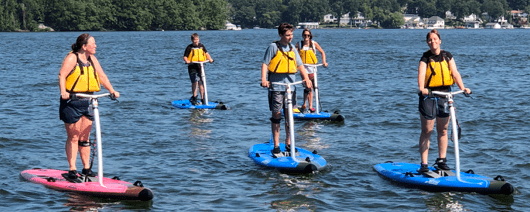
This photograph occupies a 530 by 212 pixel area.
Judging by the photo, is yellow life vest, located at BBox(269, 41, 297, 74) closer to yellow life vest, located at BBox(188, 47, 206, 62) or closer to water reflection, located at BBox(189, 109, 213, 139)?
water reflection, located at BBox(189, 109, 213, 139)

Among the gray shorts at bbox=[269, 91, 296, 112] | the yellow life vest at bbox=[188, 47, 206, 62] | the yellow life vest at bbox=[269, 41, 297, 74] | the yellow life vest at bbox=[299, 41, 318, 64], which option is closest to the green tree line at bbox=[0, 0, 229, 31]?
the yellow life vest at bbox=[188, 47, 206, 62]

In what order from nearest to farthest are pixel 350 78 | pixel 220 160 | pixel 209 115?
pixel 220 160 < pixel 209 115 < pixel 350 78

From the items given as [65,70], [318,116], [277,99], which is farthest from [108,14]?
[65,70]

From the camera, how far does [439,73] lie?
10.5 meters

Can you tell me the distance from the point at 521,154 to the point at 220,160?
6012 mm

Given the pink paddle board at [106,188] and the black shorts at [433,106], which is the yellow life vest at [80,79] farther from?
the black shorts at [433,106]

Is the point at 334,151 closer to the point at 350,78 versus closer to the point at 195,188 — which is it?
the point at 195,188

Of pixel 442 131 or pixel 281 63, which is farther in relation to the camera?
pixel 281 63

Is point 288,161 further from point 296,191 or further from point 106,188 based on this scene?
point 106,188

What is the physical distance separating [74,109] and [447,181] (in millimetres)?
5639

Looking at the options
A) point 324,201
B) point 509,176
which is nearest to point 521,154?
point 509,176

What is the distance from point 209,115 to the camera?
19.6 m

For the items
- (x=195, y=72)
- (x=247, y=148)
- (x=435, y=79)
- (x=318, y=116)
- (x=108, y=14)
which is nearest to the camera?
(x=435, y=79)

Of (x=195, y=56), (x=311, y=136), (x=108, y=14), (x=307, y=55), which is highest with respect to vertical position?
(x=307, y=55)
